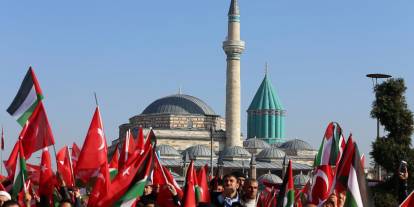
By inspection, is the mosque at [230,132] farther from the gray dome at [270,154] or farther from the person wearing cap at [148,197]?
the person wearing cap at [148,197]

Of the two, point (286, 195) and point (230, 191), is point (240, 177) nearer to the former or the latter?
point (230, 191)

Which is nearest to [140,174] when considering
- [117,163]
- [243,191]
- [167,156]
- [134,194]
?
[134,194]

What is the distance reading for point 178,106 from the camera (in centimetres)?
12219

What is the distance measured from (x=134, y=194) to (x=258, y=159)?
327 feet

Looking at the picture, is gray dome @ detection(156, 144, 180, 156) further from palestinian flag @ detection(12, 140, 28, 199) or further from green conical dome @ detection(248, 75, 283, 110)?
palestinian flag @ detection(12, 140, 28, 199)

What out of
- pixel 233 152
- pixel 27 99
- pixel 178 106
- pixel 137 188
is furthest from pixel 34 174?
pixel 178 106

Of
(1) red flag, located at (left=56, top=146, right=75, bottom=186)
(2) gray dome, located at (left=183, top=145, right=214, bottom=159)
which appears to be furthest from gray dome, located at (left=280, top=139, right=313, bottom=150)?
(1) red flag, located at (left=56, top=146, right=75, bottom=186)

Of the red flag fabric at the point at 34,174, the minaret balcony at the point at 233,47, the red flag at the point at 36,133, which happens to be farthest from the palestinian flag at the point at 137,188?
the minaret balcony at the point at 233,47

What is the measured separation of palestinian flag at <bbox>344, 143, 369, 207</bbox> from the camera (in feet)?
31.6

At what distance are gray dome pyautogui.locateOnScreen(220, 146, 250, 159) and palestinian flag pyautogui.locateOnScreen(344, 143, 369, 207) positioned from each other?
94.9 meters

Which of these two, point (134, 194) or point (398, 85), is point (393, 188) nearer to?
point (398, 85)

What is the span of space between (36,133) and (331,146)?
3.94 meters

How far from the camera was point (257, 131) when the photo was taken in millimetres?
130500

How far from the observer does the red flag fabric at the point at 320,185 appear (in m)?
12.8
